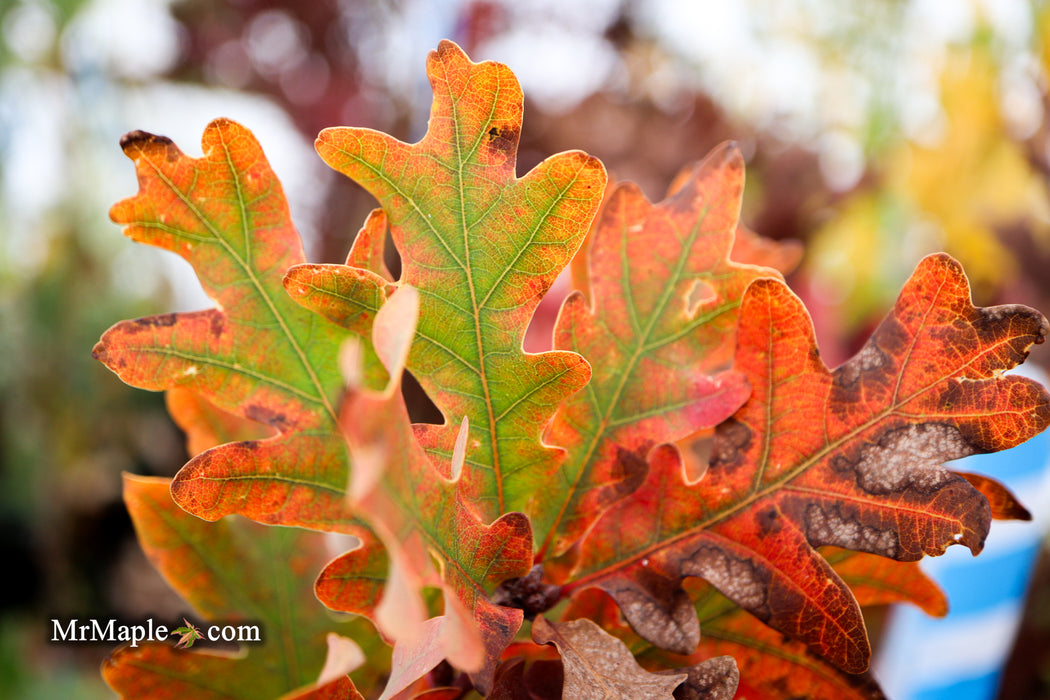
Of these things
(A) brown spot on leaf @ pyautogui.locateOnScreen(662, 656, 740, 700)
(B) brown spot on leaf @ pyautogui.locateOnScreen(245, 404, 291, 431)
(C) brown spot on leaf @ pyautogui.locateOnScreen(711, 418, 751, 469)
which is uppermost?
(C) brown spot on leaf @ pyautogui.locateOnScreen(711, 418, 751, 469)

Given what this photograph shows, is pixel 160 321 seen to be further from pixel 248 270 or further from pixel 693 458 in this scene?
pixel 693 458


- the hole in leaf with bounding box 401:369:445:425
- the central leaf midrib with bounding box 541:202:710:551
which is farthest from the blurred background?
the central leaf midrib with bounding box 541:202:710:551

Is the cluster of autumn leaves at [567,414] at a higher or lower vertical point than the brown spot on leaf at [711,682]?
higher

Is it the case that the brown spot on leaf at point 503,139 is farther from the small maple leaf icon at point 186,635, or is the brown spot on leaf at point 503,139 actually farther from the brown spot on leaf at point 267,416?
the small maple leaf icon at point 186,635

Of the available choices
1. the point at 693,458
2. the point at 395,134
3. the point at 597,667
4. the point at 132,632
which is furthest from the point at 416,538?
the point at 395,134

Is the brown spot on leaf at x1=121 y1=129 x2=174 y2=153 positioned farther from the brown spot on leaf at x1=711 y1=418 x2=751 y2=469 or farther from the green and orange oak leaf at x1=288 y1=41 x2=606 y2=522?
the brown spot on leaf at x1=711 y1=418 x2=751 y2=469

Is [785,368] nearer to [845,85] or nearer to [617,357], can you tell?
[617,357]

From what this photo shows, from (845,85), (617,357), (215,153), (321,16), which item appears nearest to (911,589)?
(617,357)

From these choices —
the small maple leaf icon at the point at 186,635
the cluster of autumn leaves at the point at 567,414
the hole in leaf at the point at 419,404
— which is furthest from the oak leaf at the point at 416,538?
the hole in leaf at the point at 419,404
